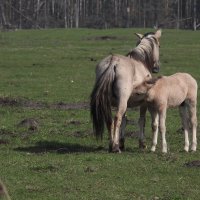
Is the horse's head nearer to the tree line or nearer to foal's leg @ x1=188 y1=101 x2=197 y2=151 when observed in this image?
foal's leg @ x1=188 y1=101 x2=197 y2=151

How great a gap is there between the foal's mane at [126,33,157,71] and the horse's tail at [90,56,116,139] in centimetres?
141

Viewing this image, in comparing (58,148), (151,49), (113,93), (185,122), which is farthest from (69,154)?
(151,49)

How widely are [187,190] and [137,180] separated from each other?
0.90 meters

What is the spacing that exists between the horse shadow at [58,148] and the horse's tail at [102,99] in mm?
729

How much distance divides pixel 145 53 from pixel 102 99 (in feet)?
7.04

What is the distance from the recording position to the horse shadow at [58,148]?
551 inches

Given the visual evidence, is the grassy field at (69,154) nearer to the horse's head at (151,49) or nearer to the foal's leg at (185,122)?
the foal's leg at (185,122)

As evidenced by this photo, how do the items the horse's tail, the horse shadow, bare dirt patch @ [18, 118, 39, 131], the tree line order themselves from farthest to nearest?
the tree line < bare dirt patch @ [18, 118, 39, 131] < the horse shadow < the horse's tail

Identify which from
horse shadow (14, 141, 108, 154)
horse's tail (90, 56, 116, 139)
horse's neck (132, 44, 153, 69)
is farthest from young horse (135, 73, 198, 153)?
horse shadow (14, 141, 108, 154)

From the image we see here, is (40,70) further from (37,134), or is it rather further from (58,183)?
(58,183)

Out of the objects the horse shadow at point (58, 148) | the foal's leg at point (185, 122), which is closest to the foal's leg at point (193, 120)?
the foal's leg at point (185, 122)

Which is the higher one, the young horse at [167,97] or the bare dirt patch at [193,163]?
the young horse at [167,97]

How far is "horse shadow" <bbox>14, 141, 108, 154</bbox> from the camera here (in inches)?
551

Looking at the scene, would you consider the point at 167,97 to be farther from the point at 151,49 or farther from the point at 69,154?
the point at 69,154
